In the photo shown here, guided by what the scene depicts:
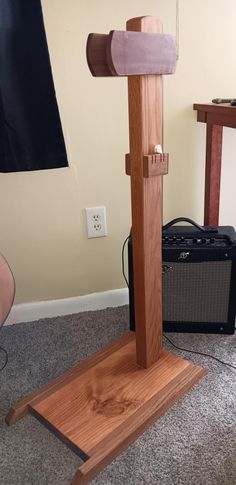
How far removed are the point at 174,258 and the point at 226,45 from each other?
68 cm

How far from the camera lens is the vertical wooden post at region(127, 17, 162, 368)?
81 cm

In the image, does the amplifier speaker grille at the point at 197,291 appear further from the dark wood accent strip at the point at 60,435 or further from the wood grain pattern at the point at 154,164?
the dark wood accent strip at the point at 60,435

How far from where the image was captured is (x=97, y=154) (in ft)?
4.01

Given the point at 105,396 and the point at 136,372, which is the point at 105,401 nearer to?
the point at 105,396

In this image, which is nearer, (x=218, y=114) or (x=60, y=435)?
(x=60, y=435)

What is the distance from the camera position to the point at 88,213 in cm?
128

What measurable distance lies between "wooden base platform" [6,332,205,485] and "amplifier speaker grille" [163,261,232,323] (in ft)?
0.53

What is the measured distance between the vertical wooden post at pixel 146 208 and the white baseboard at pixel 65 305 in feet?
1.31

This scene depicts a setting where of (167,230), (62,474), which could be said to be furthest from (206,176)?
(62,474)

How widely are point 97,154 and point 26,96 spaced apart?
0.27 m

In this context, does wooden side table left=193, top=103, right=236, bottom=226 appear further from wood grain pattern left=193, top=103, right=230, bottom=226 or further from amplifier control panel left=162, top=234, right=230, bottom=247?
amplifier control panel left=162, top=234, right=230, bottom=247

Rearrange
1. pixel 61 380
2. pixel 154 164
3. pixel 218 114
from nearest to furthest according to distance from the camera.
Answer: pixel 154 164
pixel 61 380
pixel 218 114

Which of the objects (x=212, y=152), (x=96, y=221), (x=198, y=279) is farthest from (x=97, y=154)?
(x=198, y=279)

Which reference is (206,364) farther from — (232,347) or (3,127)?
(3,127)
